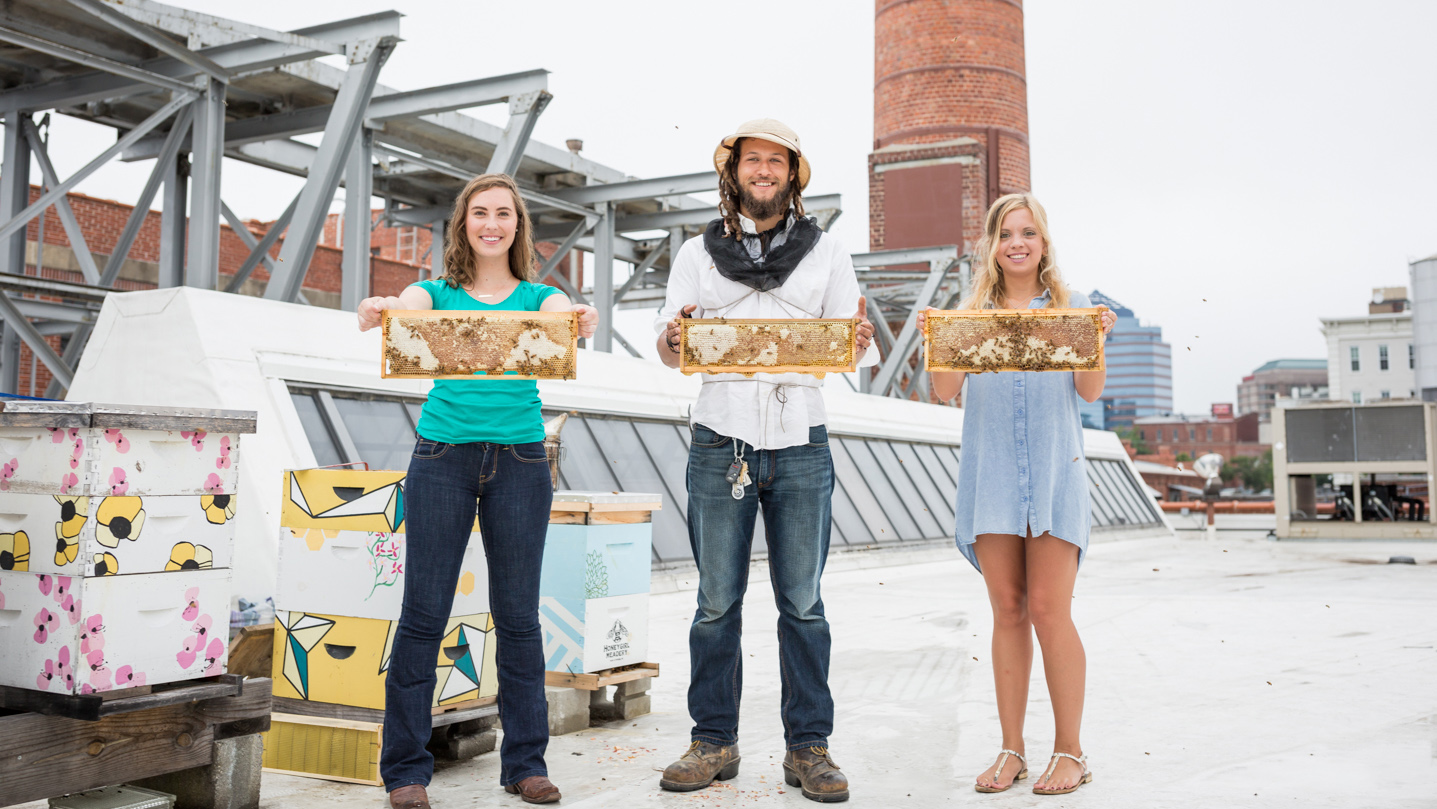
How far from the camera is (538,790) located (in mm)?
3533

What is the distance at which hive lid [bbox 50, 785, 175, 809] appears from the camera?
310cm

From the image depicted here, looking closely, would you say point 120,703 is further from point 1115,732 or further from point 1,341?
point 1,341

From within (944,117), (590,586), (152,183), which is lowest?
(590,586)

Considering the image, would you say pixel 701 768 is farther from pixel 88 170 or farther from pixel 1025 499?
pixel 88 170

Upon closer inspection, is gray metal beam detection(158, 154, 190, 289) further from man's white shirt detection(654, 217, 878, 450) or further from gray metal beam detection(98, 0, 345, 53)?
man's white shirt detection(654, 217, 878, 450)

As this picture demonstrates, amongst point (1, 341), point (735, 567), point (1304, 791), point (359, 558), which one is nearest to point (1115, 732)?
point (1304, 791)

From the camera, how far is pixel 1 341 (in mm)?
13148

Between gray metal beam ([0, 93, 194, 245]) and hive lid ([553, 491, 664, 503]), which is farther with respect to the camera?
gray metal beam ([0, 93, 194, 245])

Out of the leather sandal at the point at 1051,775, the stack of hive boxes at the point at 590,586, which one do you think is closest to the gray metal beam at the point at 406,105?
the stack of hive boxes at the point at 590,586

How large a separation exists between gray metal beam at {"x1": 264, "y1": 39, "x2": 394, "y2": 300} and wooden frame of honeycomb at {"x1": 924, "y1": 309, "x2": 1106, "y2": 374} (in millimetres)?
7682

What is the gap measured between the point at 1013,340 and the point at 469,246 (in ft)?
6.50

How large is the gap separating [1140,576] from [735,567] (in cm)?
1073

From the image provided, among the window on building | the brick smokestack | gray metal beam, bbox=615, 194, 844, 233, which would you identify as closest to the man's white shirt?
gray metal beam, bbox=615, 194, 844, 233

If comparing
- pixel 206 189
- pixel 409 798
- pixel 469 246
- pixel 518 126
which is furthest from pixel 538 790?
pixel 518 126
